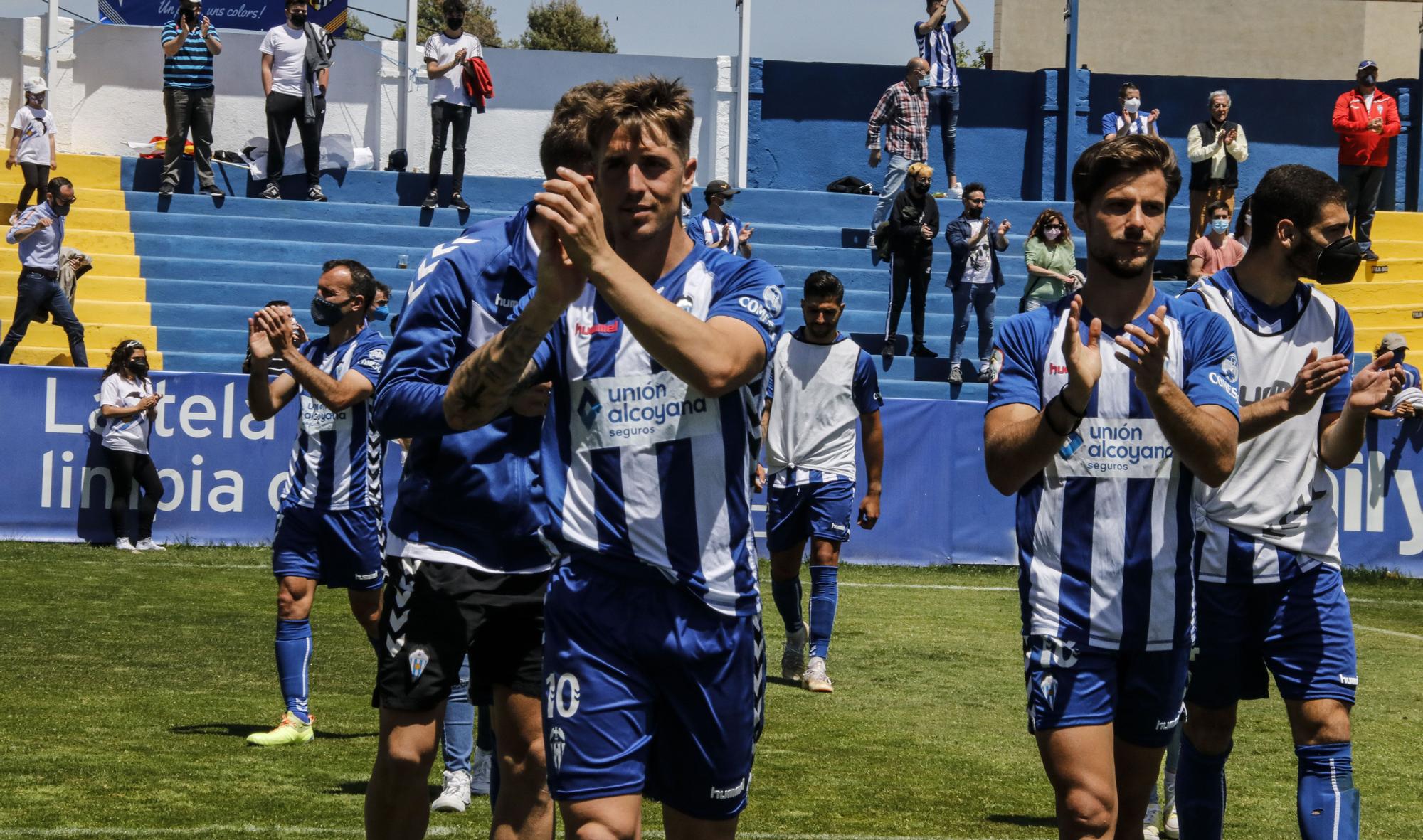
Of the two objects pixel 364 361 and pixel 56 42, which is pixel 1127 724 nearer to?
pixel 364 361

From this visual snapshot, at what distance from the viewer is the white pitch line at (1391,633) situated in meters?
13.1

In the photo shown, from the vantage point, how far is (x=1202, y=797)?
5562 millimetres

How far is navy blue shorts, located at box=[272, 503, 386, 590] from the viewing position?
7.83 meters

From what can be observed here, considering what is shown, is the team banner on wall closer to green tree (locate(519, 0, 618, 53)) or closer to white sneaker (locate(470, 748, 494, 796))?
Answer: white sneaker (locate(470, 748, 494, 796))

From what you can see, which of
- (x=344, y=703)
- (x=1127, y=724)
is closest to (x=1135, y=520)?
(x=1127, y=724)

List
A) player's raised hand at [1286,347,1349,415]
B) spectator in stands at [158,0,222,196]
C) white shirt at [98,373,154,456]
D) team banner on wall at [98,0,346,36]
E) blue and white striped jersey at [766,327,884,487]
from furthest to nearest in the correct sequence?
team banner on wall at [98,0,346,36] → spectator in stands at [158,0,222,196] → white shirt at [98,373,154,456] → blue and white striped jersey at [766,327,884,487] → player's raised hand at [1286,347,1349,415]

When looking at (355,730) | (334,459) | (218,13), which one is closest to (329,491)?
(334,459)

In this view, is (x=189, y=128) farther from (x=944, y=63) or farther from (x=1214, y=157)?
(x=1214, y=157)

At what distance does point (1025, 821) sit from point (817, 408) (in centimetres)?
402

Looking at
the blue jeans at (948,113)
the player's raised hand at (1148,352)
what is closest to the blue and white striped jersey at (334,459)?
the player's raised hand at (1148,352)

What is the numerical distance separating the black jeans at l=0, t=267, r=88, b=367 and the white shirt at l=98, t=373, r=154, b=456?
2844mm

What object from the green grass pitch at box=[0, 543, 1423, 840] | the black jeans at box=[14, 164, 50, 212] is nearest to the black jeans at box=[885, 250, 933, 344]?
the green grass pitch at box=[0, 543, 1423, 840]

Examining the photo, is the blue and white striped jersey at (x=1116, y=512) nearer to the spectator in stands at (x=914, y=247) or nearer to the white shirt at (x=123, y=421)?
the white shirt at (x=123, y=421)

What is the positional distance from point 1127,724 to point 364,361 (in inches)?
152
